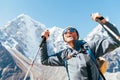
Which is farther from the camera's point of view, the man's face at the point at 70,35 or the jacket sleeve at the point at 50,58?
the jacket sleeve at the point at 50,58

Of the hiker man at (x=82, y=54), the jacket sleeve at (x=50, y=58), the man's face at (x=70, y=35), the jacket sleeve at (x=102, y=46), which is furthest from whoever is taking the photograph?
the jacket sleeve at (x=50, y=58)

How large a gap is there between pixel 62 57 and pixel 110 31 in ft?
4.54

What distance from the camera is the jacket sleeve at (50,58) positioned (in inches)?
287

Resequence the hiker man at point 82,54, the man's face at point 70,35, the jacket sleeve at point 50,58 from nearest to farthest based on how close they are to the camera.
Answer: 1. the hiker man at point 82,54
2. the man's face at point 70,35
3. the jacket sleeve at point 50,58

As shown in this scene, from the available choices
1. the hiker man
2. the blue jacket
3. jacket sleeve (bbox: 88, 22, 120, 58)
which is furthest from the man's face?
jacket sleeve (bbox: 88, 22, 120, 58)

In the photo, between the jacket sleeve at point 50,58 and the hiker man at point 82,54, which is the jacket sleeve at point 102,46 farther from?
the jacket sleeve at point 50,58

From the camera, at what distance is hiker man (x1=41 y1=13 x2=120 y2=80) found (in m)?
6.41

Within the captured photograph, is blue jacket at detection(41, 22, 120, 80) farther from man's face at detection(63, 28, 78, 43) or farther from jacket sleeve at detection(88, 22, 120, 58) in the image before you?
man's face at detection(63, 28, 78, 43)

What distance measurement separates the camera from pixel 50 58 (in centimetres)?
745

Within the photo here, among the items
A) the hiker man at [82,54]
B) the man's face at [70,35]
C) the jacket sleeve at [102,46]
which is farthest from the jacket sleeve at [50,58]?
the jacket sleeve at [102,46]

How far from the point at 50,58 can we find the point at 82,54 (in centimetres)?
104

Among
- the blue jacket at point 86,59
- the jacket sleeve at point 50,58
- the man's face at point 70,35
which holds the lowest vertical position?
the blue jacket at point 86,59

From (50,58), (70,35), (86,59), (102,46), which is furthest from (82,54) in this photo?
(50,58)

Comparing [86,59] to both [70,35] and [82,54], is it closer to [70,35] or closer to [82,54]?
[82,54]
